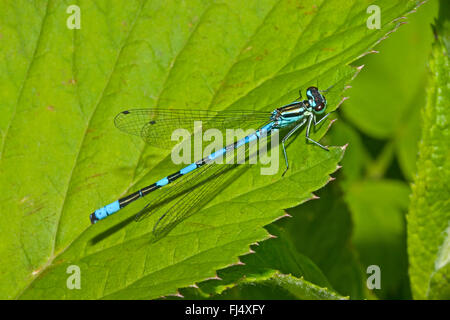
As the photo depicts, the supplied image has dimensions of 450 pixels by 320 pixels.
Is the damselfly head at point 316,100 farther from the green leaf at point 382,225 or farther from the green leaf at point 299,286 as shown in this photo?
the green leaf at point 382,225

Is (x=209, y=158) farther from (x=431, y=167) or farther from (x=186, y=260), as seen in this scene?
(x=431, y=167)

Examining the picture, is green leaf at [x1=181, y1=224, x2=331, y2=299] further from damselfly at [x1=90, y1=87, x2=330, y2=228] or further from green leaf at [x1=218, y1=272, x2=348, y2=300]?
damselfly at [x1=90, y1=87, x2=330, y2=228]

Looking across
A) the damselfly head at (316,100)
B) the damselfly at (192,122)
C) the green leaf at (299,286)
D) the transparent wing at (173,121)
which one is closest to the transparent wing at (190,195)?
the damselfly at (192,122)

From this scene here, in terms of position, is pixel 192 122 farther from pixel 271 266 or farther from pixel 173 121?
pixel 271 266

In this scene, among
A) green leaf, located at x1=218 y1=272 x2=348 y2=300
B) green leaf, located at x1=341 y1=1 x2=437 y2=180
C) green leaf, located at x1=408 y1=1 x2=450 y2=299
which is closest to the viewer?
green leaf, located at x1=218 y1=272 x2=348 y2=300

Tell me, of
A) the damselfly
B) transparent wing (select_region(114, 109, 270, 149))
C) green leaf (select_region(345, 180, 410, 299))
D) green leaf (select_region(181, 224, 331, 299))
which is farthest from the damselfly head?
green leaf (select_region(345, 180, 410, 299))

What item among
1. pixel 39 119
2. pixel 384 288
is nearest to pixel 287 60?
pixel 39 119
